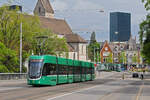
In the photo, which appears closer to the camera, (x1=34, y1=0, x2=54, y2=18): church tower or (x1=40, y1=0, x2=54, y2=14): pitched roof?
(x1=34, y1=0, x2=54, y2=18): church tower

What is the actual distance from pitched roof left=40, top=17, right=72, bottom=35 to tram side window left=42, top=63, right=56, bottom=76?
80294mm

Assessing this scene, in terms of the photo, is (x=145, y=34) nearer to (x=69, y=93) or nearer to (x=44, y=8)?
(x=69, y=93)

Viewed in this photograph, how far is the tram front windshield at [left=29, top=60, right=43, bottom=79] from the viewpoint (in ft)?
102

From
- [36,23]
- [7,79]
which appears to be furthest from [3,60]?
[36,23]

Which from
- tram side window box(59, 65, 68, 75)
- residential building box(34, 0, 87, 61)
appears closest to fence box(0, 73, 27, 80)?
tram side window box(59, 65, 68, 75)

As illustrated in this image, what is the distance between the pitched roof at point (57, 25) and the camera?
116 meters

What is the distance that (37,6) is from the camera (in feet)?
429

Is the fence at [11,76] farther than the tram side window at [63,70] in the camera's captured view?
Yes

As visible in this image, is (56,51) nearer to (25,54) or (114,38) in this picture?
(25,54)

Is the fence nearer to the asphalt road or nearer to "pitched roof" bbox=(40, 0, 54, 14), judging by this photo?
the asphalt road

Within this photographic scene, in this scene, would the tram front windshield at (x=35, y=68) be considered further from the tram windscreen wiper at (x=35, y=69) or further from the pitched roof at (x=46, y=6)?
the pitched roof at (x=46, y=6)

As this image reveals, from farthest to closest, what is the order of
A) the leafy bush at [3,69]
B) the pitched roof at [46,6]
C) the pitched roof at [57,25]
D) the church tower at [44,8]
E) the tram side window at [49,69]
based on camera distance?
1. the pitched roof at [46,6]
2. the church tower at [44,8]
3. the pitched roof at [57,25]
4. the leafy bush at [3,69]
5. the tram side window at [49,69]

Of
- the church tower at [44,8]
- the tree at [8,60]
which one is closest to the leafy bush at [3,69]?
the tree at [8,60]

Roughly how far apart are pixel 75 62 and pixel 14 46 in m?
22.1
